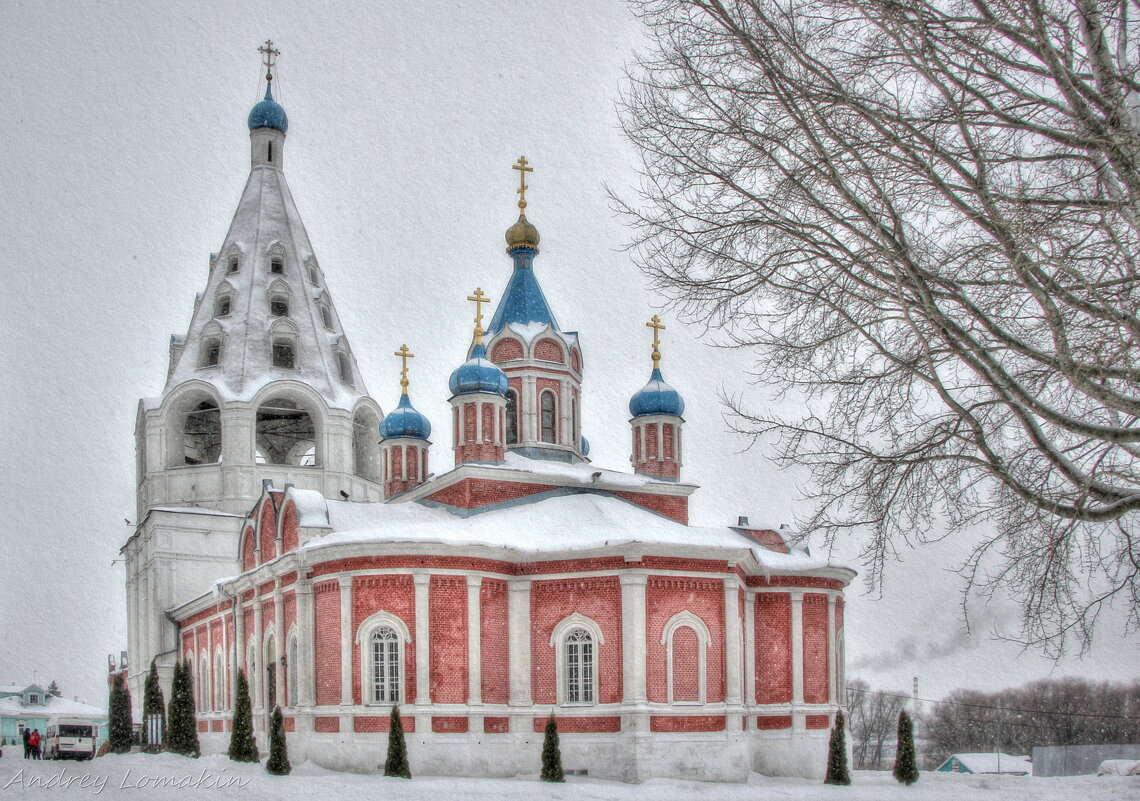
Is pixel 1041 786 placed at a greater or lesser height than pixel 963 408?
lesser

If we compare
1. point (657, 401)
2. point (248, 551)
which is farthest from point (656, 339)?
point (248, 551)

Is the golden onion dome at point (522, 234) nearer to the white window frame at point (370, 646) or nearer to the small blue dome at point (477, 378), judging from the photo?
the small blue dome at point (477, 378)

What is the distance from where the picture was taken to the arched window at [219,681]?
2712 cm

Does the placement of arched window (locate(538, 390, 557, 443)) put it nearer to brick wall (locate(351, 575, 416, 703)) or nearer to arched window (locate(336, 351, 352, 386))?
brick wall (locate(351, 575, 416, 703))

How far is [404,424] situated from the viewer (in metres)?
27.1

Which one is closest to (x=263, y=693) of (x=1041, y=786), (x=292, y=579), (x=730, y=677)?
(x=292, y=579)

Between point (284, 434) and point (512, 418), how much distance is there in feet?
36.5

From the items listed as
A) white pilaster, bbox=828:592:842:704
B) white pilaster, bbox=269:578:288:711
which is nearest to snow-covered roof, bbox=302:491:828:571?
white pilaster, bbox=828:592:842:704

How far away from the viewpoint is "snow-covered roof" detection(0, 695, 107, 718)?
1350 inches

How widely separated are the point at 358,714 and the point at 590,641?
13.7 feet

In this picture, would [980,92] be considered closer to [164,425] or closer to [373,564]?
[373,564]

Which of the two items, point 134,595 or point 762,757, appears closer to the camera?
point 762,757

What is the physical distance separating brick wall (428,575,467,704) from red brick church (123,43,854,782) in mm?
35

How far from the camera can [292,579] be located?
2258cm
